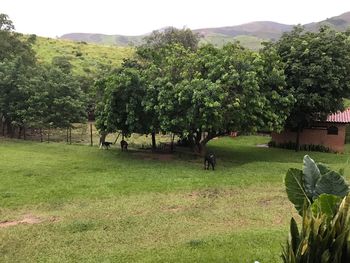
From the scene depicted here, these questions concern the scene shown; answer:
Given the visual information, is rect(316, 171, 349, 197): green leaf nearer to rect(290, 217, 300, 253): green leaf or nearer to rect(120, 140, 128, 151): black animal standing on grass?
rect(290, 217, 300, 253): green leaf

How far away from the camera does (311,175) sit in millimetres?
5789

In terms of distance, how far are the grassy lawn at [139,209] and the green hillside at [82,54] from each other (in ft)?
117

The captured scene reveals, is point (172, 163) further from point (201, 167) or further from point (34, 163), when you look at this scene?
point (34, 163)

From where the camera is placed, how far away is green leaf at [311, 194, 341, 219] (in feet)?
17.0

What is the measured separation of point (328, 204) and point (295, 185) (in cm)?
68

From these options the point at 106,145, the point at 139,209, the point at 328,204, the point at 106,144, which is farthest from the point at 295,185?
the point at 106,145

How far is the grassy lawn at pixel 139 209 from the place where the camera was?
33.4 ft

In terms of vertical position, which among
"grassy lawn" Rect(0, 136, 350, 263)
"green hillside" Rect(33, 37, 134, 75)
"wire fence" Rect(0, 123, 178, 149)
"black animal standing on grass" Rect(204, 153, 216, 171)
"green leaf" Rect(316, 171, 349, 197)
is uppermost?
"green hillside" Rect(33, 37, 134, 75)

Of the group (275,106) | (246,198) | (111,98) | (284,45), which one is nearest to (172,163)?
(111,98)

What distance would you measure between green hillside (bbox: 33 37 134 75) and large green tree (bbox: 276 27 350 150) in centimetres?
Result: 3335

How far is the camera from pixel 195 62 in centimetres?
2411

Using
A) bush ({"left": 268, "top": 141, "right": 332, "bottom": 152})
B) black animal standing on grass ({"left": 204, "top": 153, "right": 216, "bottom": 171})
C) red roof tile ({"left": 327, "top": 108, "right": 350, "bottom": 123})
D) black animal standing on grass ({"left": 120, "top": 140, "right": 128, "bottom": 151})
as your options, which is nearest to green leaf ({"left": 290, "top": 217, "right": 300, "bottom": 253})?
black animal standing on grass ({"left": 204, "top": 153, "right": 216, "bottom": 171})

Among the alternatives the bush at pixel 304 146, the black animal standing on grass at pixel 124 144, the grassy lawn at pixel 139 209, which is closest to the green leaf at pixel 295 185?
the grassy lawn at pixel 139 209

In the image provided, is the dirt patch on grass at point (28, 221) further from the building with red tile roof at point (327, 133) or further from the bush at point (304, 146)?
the building with red tile roof at point (327, 133)
